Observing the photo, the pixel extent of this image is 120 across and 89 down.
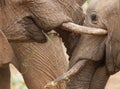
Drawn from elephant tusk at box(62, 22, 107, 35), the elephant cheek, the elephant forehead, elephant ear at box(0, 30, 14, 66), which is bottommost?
the elephant cheek

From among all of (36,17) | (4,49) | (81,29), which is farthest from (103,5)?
(4,49)

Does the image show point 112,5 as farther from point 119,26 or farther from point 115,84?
point 115,84

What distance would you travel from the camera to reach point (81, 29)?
4594 mm

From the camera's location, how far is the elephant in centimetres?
467

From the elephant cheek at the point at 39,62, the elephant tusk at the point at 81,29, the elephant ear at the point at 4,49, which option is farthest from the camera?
the elephant cheek at the point at 39,62

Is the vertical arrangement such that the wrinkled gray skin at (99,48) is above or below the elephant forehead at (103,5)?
below

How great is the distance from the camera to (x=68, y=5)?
4734 mm

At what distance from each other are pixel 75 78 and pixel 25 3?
550mm

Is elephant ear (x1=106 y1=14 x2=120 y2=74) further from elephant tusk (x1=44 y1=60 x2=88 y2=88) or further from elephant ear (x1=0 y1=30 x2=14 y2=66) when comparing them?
elephant ear (x1=0 y1=30 x2=14 y2=66)

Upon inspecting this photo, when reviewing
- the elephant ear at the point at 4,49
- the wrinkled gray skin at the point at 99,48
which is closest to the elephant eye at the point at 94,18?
the wrinkled gray skin at the point at 99,48

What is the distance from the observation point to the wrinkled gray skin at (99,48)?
15.3ft

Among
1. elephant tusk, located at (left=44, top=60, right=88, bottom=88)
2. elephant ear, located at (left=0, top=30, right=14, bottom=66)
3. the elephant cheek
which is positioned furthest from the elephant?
the elephant cheek

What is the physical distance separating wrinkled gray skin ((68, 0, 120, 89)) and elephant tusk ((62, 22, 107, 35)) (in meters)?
0.06

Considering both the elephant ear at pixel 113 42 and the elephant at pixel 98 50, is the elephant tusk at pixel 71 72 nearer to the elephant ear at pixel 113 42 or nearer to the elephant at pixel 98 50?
the elephant at pixel 98 50
